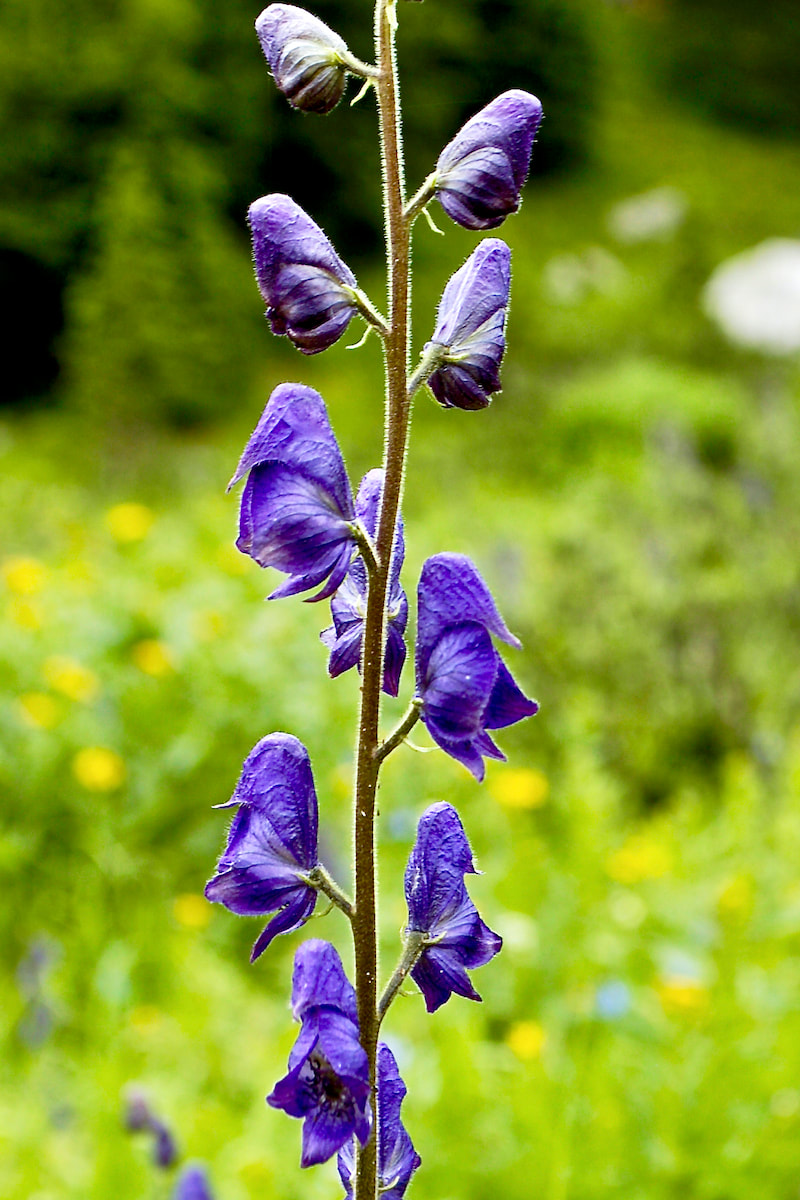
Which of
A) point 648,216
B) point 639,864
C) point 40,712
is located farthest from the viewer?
point 648,216

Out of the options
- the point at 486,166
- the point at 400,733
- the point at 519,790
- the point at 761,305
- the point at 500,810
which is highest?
the point at 761,305

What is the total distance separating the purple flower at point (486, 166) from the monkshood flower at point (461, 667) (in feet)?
0.92

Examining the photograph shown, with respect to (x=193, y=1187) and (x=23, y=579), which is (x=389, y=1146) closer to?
(x=193, y=1187)

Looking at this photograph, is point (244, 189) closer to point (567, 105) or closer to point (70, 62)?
point (70, 62)

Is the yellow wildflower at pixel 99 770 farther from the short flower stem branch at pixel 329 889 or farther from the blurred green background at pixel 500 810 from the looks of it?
the short flower stem branch at pixel 329 889

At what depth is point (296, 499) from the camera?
92cm

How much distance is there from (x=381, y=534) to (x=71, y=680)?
3.05 meters

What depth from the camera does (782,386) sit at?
43.7 feet

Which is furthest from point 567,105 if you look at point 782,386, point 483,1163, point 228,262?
point 483,1163

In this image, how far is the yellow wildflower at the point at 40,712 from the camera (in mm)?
3695

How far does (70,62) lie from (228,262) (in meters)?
4.15

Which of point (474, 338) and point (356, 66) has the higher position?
point (356, 66)

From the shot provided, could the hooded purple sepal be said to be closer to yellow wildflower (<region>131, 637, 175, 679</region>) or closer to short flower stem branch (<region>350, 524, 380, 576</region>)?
short flower stem branch (<region>350, 524, 380, 576</region>)

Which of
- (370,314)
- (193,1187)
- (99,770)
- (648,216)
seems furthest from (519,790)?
(648,216)
